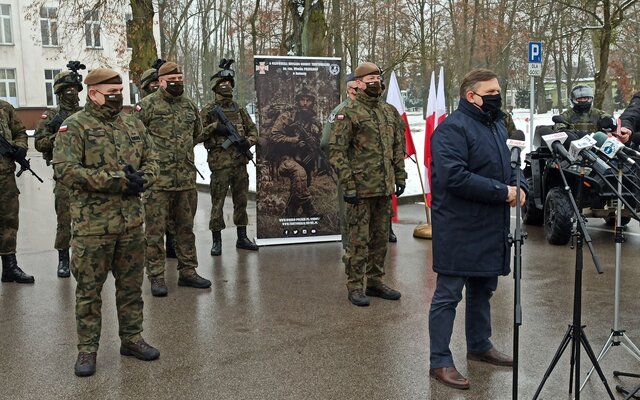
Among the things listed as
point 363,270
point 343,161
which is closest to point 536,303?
point 363,270

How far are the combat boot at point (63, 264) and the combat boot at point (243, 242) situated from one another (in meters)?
2.11

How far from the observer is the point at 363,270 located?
6402 mm

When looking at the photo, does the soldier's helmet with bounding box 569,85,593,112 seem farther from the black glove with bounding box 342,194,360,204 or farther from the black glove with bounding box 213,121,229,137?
the black glove with bounding box 342,194,360,204

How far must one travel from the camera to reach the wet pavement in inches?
178

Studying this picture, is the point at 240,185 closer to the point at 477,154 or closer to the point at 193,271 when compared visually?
the point at 193,271

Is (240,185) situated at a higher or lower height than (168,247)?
higher

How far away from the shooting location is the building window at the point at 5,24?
141 feet

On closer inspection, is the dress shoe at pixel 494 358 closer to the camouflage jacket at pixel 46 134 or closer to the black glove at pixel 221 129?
the black glove at pixel 221 129

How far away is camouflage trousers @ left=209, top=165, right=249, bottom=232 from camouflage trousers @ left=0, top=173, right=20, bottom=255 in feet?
7.30

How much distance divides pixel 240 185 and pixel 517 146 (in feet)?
17.3

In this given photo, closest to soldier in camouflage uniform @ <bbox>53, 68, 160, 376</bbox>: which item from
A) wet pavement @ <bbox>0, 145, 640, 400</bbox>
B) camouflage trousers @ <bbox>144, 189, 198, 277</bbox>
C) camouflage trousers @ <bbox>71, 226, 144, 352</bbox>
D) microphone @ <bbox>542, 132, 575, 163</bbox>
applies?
camouflage trousers @ <bbox>71, 226, 144, 352</bbox>

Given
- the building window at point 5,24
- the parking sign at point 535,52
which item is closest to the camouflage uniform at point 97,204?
the parking sign at point 535,52

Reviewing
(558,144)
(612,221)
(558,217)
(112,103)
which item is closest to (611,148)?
(558,144)

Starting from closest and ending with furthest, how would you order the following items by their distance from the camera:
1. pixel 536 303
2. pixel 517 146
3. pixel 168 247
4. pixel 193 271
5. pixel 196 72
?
1. pixel 517 146
2. pixel 536 303
3. pixel 193 271
4. pixel 168 247
5. pixel 196 72
